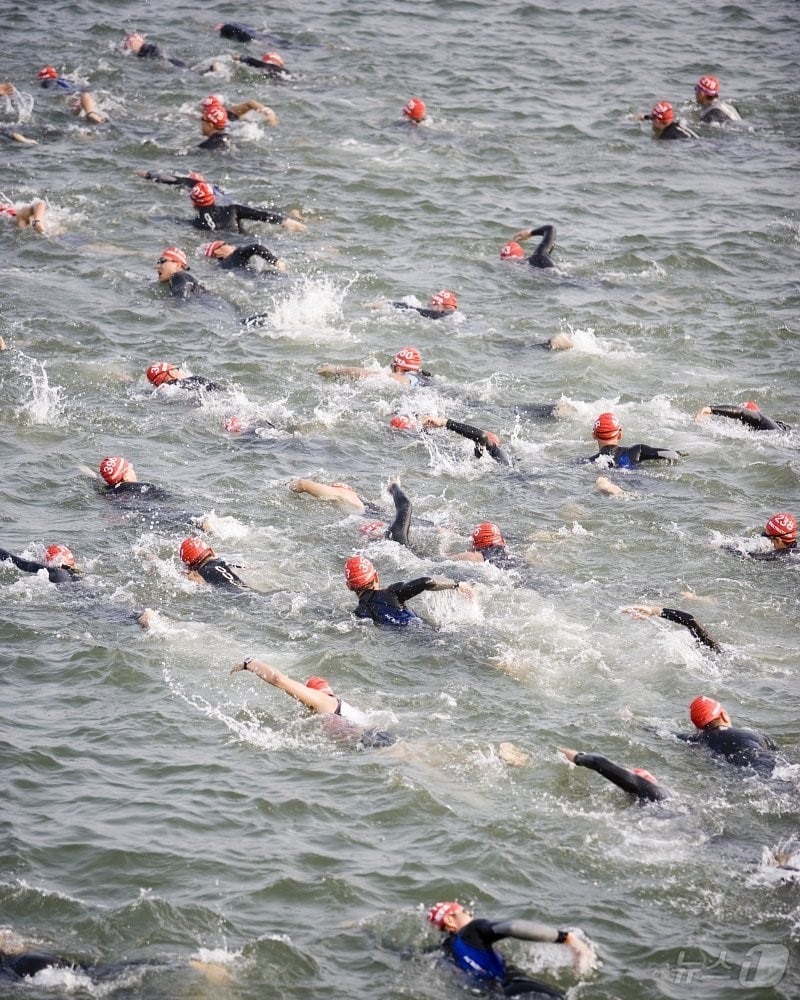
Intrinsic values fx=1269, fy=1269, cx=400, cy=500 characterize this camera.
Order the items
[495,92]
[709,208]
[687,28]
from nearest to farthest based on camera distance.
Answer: [709,208]
[495,92]
[687,28]

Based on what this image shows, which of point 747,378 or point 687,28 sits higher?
point 687,28

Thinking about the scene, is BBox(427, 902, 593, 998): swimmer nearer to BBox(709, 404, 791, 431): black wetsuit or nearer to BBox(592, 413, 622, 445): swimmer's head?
BBox(592, 413, 622, 445): swimmer's head

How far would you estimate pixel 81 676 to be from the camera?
1284cm

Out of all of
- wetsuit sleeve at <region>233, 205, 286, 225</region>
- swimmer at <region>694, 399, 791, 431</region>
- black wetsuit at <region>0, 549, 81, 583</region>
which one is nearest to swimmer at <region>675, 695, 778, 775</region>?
swimmer at <region>694, 399, 791, 431</region>

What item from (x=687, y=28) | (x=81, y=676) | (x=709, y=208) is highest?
(x=687, y=28)

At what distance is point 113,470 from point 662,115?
17.1 m

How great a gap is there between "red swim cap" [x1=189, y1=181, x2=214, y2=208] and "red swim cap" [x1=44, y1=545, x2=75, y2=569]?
1048cm

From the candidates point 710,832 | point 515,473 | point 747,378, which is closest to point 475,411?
point 515,473

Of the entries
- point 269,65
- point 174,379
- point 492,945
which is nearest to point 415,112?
point 269,65

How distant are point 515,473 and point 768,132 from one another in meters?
15.2

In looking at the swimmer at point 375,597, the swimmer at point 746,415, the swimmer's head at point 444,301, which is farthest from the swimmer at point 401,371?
the swimmer at point 375,597

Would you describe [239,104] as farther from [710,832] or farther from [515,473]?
[710,832]

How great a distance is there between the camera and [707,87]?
94.2 ft

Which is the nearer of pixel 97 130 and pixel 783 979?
pixel 783 979
